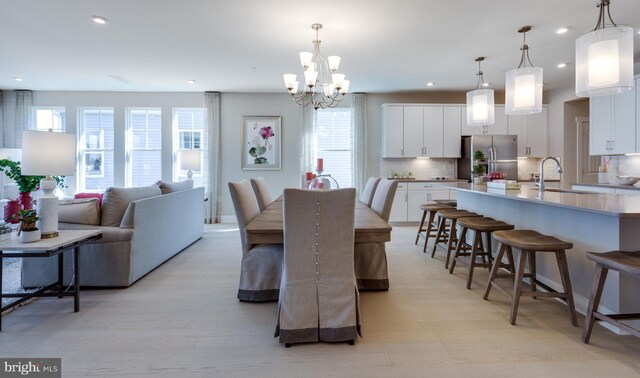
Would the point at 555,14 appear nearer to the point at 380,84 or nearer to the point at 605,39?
the point at 605,39

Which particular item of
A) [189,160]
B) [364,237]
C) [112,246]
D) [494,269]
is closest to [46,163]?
[112,246]

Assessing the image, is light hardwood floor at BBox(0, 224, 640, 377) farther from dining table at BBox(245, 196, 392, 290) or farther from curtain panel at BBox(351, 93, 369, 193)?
curtain panel at BBox(351, 93, 369, 193)

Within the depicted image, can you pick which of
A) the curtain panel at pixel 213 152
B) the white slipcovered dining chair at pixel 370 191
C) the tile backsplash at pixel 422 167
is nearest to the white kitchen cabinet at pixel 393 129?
the tile backsplash at pixel 422 167

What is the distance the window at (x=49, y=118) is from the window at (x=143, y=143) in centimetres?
135

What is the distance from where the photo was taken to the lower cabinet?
240 inches

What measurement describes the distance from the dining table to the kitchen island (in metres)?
1.25

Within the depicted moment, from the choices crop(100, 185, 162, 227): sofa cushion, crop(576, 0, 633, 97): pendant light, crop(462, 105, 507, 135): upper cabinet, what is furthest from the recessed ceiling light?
crop(462, 105, 507, 135): upper cabinet

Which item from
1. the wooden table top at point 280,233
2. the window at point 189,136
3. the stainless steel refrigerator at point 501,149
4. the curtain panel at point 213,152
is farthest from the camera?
the window at point 189,136

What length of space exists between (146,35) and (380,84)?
3.80m

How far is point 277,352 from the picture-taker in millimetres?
1898

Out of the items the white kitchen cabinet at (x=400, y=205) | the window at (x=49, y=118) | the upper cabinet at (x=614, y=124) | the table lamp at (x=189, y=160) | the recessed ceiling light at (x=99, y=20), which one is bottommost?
the white kitchen cabinet at (x=400, y=205)

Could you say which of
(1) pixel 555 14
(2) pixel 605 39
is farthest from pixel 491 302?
(1) pixel 555 14

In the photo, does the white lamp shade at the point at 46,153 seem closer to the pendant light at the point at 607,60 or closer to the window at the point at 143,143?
the pendant light at the point at 607,60

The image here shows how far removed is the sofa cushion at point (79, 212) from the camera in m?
2.91
